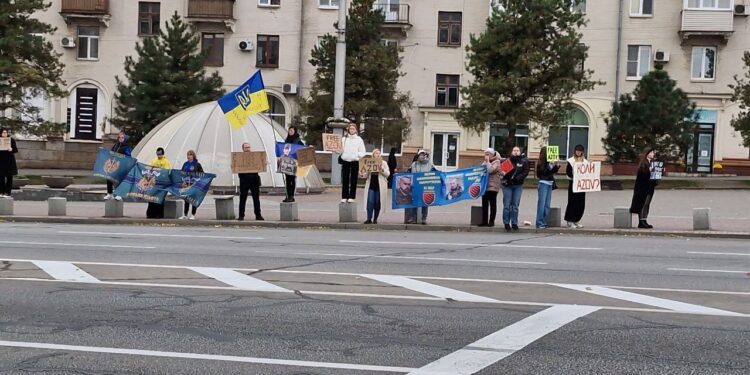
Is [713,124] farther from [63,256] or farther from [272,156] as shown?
[63,256]

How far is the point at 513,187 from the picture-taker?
20.0m

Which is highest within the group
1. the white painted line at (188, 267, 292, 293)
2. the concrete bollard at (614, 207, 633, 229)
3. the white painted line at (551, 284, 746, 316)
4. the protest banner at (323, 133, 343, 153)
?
the protest banner at (323, 133, 343, 153)

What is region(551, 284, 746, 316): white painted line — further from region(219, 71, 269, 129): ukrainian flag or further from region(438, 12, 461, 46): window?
region(438, 12, 461, 46): window

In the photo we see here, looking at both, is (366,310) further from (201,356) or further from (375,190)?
(375,190)

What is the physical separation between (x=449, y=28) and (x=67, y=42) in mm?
20776

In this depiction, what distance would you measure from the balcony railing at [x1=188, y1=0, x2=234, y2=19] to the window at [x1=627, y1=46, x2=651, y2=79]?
842 inches

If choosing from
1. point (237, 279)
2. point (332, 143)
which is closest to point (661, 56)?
point (332, 143)

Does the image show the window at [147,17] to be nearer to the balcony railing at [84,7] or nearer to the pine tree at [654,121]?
the balcony railing at [84,7]

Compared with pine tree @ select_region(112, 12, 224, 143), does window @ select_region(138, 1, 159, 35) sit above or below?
above

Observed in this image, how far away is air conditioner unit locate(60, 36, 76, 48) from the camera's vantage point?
Result: 52031 millimetres

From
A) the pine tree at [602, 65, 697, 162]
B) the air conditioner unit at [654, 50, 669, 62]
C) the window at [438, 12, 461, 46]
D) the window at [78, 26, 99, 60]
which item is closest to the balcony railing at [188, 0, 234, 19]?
the window at [78, 26, 99, 60]

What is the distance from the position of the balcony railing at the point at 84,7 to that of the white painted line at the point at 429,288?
44128 mm

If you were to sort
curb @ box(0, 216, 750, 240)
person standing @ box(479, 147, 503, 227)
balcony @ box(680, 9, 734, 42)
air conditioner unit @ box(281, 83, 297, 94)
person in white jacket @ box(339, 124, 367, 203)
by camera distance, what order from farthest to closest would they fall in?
air conditioner unit @ box(281, 83, 297, 94), balcony @ box(680, 9, 734, 42), person in white jacket @ box(339, 124, 367, 203), person standing @ box(479, 147, 503, 227), curb @ box(0, 216, 750, 240)

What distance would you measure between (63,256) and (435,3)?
4028cm
